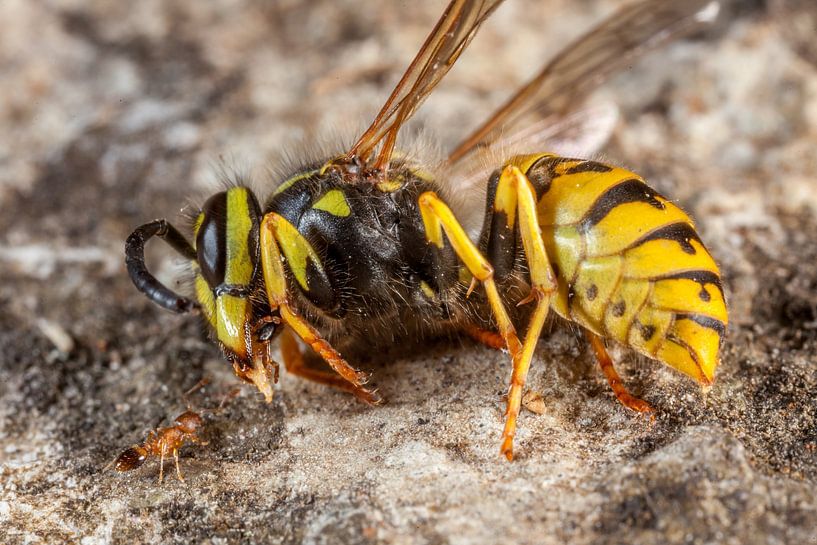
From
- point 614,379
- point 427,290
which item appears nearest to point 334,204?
point 427,290

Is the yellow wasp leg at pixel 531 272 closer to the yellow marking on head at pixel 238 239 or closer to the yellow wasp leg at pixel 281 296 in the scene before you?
the yellow wasp leg at pixel 281 296

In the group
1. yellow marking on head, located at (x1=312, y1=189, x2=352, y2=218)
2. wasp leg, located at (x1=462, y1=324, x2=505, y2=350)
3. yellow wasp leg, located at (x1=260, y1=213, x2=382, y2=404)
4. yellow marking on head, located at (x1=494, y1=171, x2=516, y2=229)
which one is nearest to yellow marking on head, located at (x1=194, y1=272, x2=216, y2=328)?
yellow wasp leg, located at (x1=260, y1=213, x2=382, y2=404)

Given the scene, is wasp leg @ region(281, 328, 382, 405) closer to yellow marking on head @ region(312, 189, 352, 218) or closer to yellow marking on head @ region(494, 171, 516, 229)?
yellow marking on head @ region(312, 189, 352, 218)

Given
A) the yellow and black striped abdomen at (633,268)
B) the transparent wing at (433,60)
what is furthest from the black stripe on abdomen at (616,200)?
the transparent wing at (433,60)

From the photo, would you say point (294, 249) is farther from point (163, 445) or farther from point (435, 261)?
point (163, 445)

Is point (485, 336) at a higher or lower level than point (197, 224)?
lower

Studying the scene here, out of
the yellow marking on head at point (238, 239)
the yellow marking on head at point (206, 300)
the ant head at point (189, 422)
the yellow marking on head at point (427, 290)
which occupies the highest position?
the yellow marking on head at point (238, 239)

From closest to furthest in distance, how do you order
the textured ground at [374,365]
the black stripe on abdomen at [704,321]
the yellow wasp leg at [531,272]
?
the textured ground at [374,365], the black stripe on abdomen at [704,321], the yellow wasp leg at [531,272]
